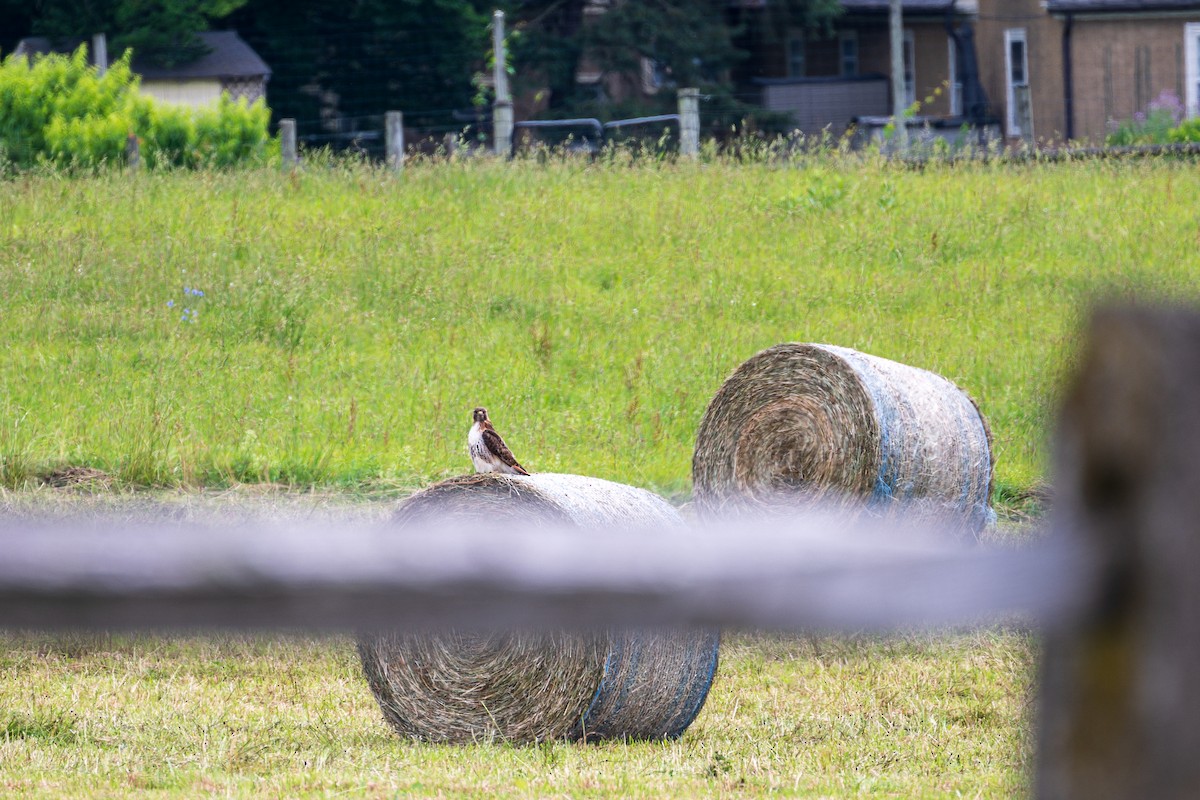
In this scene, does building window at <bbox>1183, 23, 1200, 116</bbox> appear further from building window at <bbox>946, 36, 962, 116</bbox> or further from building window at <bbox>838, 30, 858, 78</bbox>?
building window at <bbox>838, 30, 858, 78</bbox>

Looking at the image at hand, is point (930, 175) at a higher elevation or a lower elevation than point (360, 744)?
higher

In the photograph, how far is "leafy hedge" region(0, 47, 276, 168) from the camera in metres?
21.0

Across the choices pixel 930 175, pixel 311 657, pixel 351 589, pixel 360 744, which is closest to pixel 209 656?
pixel 311 657

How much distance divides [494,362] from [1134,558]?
12450 mm

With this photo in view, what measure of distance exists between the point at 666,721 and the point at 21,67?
1885 centimetres

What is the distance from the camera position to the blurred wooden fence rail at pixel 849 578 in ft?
4.34

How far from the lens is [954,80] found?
38.7 metres

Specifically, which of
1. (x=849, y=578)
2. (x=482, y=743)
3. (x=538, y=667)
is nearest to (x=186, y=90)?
(x=482, y=743)

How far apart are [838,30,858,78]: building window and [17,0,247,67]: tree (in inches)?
643

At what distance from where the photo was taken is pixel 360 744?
271 inches

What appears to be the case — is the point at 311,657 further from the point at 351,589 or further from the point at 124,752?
the point at 351,589

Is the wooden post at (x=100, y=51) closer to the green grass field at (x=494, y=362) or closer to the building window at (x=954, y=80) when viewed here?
the green grass field at (x=494, y=362)

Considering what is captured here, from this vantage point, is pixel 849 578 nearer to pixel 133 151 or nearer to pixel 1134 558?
pixel 1134 558

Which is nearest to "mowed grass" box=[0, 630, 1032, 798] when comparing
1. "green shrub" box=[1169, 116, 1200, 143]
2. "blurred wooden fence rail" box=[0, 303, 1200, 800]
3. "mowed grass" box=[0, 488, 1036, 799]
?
"mowed grass" box=[0, 488, 1036, 799]
